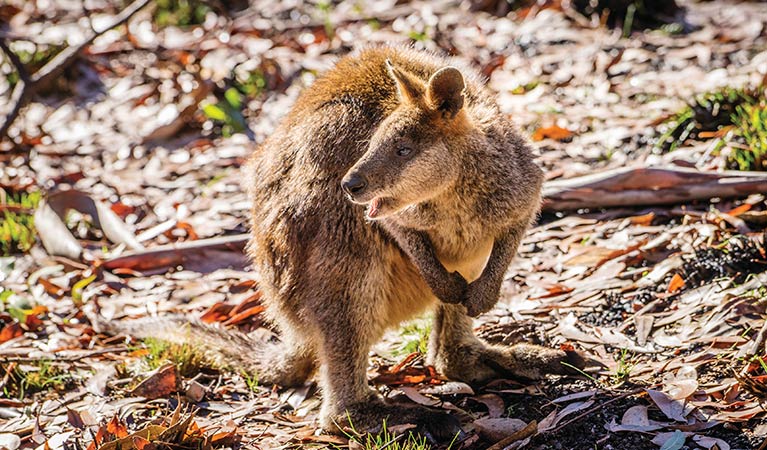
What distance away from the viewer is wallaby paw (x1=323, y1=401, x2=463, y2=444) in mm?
4039

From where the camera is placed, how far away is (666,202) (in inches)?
221

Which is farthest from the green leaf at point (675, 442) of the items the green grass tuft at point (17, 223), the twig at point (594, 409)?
the green grass tuft at point (17, 223)

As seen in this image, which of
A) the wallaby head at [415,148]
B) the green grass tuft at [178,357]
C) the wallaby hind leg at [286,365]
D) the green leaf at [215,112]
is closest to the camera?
the wallaby head at [415,148]

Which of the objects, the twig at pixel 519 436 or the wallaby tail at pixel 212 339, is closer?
the twig at pixel 519 436

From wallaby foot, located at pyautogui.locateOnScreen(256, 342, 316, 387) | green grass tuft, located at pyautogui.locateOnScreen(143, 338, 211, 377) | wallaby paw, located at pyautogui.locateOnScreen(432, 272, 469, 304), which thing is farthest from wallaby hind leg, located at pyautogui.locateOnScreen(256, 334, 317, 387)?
wallaby paw, located at pyautogui.locateOnScreen(432, 272, 469, 304)

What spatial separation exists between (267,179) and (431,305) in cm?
103

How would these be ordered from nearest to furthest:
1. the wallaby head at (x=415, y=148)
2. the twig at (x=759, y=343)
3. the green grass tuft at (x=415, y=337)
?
the wallaby head at (x=415, y=148) → the twig at (x=759, y=343) → the green grass tuft at (x=415, y=337)

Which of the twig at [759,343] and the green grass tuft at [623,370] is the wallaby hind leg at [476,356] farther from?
the twig at [759,343]

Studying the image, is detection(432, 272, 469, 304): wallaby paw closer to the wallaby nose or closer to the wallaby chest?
the wallaby chest

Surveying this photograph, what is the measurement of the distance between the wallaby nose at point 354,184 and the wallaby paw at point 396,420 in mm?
1115

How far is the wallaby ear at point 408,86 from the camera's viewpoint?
12.7 ft

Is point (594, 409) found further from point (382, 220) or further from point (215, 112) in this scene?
point (215, 112)

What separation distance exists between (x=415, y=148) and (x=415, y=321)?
5.46 feet

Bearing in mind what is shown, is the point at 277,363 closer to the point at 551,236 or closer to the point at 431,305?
the point at 431,305
